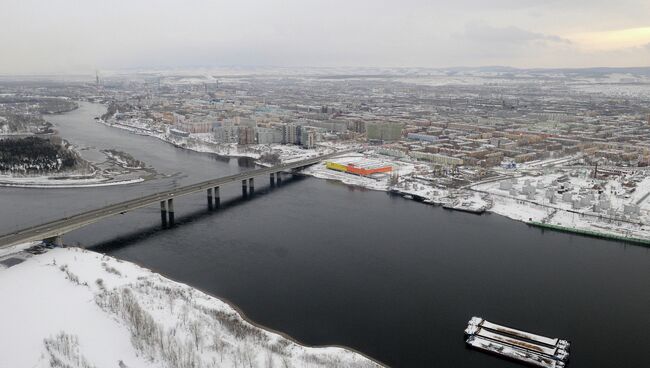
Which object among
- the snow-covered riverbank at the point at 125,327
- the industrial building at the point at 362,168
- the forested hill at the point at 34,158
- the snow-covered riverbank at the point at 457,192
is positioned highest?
the forested hill at the point at 34,158

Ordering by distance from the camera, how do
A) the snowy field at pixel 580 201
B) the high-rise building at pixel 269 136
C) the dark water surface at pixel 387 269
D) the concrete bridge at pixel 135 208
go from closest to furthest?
the dark water surface at pixel 387 269, the concrete bridge at pixel 135 208, the snowy field at pixel 580 201, the high-rise building at pixel 269 136

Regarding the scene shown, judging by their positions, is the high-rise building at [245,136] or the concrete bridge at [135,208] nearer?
→ the concrete bridge at [135,208]

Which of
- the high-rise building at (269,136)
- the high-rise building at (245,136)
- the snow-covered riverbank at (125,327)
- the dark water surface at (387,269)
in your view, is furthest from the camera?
the high-rise building at (269,136)

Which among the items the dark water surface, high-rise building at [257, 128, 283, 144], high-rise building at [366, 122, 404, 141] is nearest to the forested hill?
the dark water surface

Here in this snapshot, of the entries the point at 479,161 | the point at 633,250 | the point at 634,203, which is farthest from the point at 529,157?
the point at 633,250

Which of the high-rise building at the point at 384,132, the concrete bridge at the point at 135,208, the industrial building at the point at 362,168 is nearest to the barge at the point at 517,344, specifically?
the concrete bridge at the point at 135,208

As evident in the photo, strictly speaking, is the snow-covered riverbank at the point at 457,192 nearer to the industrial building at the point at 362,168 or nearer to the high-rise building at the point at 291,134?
the industrial building at the point at 362,168

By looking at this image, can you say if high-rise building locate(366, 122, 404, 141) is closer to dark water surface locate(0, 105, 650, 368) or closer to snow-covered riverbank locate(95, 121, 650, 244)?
Result: snow-covered riverbank locate(95, 121, 650, 244)
